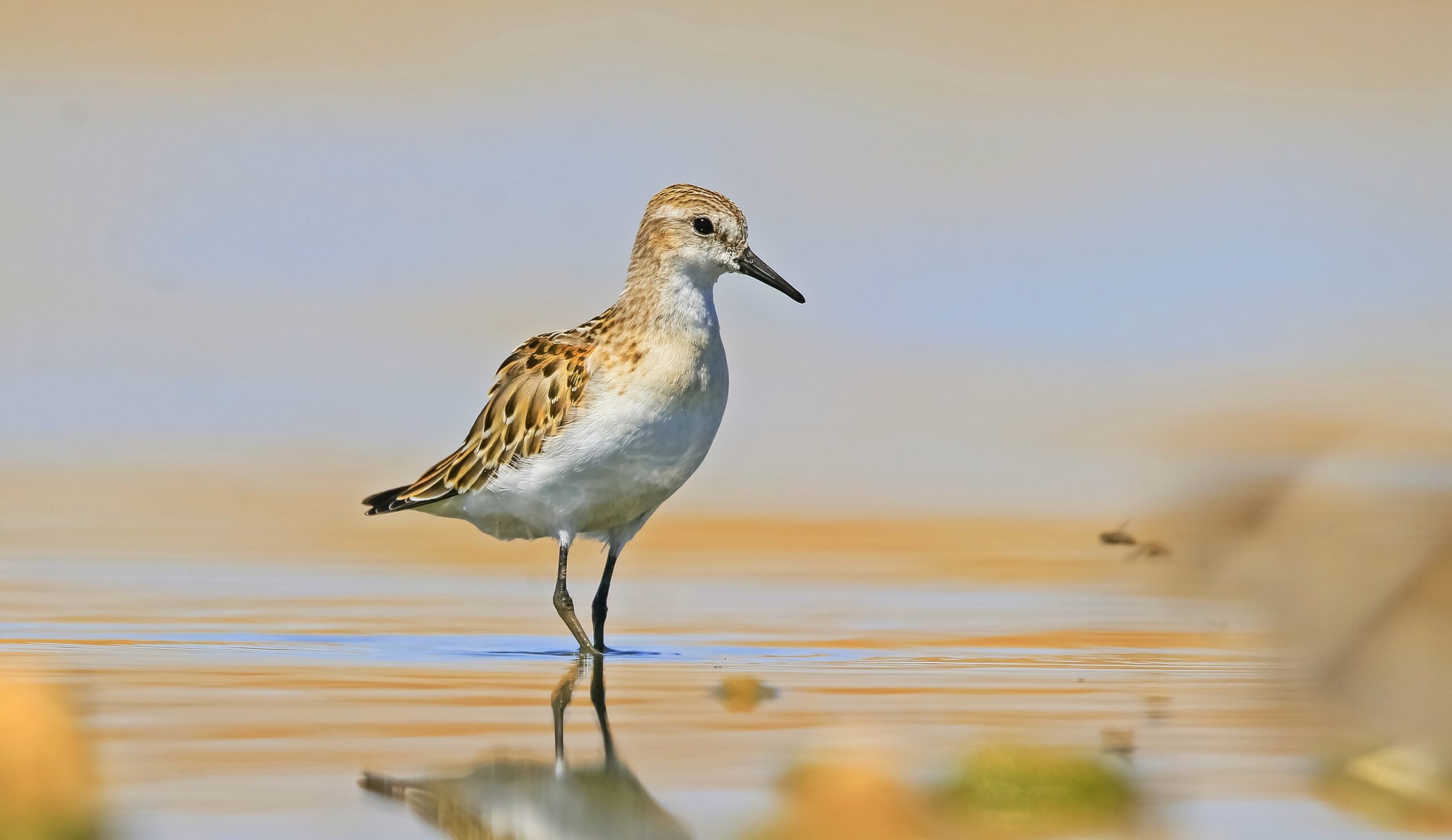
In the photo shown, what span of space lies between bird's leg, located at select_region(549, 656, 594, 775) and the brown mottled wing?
1.03 m

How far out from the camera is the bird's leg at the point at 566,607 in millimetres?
9203

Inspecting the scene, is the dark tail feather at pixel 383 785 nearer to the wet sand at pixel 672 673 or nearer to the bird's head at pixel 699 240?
the wet sand at pixel 672 673

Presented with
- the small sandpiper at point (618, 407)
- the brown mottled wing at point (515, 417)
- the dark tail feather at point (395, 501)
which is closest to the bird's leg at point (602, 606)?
the small sandpiper at point (618, 407)

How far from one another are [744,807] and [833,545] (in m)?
7.31

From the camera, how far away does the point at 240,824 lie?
18.3 ft

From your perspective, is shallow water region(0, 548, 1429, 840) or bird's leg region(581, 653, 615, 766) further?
bird's leg region(581, 653, 615, 766)

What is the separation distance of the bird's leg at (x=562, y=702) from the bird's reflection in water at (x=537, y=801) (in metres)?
0.01

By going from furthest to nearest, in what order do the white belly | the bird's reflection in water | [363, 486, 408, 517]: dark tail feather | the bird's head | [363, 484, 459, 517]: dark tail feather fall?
1. [363, 486, 408, 517]: dark tail feather
2. [363, 484, 459, 517]: dark tail feather
3. the bird's head
4. the white belly
5. the bird's reflection in water

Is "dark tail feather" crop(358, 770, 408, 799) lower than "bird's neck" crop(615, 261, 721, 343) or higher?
lower

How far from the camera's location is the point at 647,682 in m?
8.19

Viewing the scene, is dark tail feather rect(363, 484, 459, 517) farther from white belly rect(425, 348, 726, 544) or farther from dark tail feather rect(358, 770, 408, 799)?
dark tail feather rect(358, 770, 408, 799)

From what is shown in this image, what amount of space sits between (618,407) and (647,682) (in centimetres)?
132

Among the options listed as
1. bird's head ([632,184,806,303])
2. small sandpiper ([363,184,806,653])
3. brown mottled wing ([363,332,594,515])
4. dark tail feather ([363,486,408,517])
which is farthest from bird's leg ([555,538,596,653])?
bird's head ([632,184,806,303])

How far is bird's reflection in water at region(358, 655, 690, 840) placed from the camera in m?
5.58
